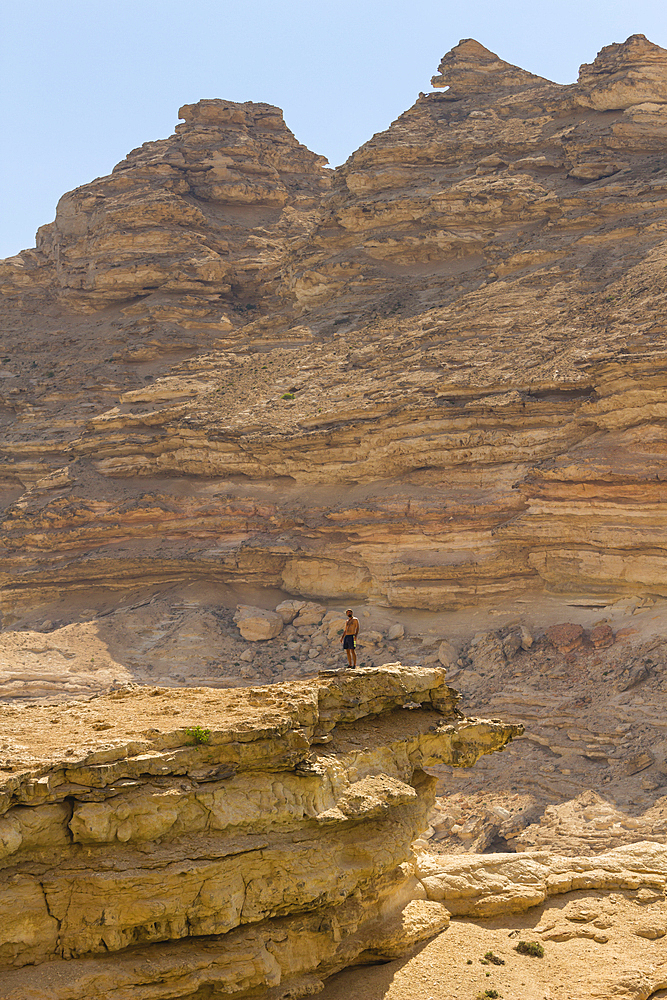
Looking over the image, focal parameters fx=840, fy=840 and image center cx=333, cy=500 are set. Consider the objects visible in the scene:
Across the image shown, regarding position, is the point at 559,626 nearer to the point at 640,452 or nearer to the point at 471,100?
the point at 640,452

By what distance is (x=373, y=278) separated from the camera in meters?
38.6

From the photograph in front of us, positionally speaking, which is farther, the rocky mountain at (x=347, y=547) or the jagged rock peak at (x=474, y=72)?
the jagged rock peak at (x=474, y=72)

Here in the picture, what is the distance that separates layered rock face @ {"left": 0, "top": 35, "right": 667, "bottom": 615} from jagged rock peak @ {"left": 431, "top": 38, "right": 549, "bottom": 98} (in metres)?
0.19

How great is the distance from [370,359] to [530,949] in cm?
2670

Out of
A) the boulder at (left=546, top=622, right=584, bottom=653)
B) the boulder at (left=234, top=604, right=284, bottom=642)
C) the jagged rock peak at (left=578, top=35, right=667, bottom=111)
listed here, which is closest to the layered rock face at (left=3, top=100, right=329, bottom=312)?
the jagged rock peak at (left=578, top=35, right=667, bottom=111)

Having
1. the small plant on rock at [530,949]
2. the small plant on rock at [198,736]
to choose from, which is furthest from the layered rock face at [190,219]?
the small plant on rock at [530,949]

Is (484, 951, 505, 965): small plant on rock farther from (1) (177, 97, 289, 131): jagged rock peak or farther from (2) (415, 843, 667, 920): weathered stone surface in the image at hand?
(1) (177, 97, 289, 131): jagged rock peak

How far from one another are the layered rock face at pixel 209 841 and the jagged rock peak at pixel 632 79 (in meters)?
35.8

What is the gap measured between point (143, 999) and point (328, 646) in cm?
2059

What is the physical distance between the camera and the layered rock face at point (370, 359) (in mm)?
26578

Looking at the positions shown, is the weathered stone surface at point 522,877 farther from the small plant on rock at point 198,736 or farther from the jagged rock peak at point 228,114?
the jagged rock peak at point 228,114

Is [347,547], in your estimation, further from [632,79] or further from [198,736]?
[632,79]

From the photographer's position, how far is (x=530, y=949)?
9.60 meters

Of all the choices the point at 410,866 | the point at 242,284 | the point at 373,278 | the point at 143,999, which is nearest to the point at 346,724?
the point at 410,866
